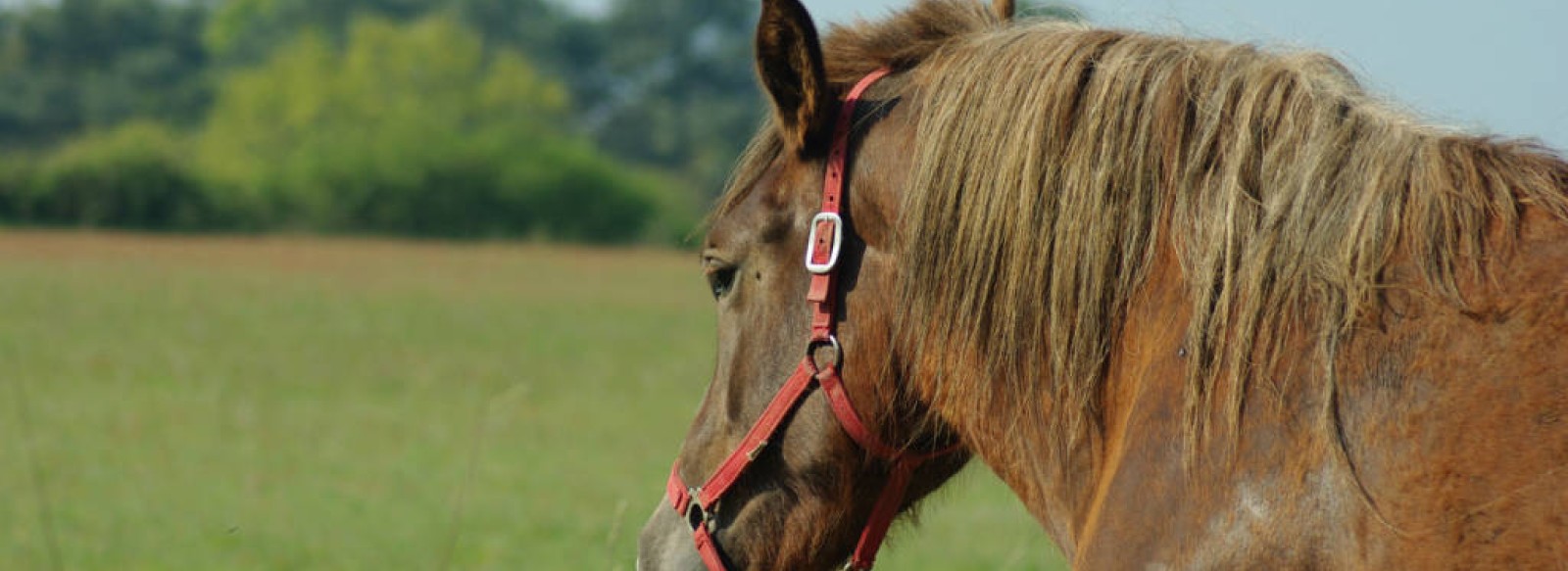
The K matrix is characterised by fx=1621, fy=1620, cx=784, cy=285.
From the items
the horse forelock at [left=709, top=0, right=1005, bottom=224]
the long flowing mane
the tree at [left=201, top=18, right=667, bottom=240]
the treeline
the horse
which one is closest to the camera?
the horse

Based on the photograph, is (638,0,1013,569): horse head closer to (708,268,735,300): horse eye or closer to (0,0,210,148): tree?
(708,268,735,300): horse eye

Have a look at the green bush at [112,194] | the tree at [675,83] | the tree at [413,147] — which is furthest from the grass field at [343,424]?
the tree at [675,83]

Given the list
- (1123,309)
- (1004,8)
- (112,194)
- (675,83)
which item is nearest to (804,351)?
(1123,309)

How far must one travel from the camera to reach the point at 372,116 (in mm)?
69188

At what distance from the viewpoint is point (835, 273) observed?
8.49 ft

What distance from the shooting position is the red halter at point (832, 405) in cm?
259

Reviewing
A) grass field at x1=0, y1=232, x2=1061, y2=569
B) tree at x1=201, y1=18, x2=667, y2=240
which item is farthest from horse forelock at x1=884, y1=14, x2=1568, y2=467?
tree at x1=201, y1=18, x2=667, y2=240

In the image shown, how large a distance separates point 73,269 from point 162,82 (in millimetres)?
65698

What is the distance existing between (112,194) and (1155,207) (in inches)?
1861

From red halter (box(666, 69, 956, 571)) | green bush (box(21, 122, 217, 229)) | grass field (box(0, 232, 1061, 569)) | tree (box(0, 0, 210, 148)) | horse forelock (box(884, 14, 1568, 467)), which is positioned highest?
horse forelock (box(884, 14, 1568, 467))

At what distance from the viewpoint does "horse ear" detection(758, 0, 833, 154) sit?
2.56 m

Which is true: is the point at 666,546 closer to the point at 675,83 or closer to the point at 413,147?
the point at 413,147

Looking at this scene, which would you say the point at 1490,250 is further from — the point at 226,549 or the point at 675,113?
the point at 675,113

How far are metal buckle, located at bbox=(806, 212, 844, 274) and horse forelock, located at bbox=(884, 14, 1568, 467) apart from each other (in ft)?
0.35
